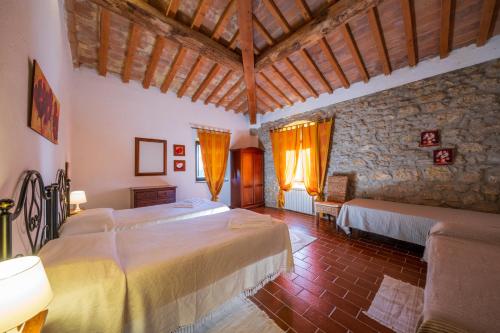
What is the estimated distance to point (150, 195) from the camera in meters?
3.61

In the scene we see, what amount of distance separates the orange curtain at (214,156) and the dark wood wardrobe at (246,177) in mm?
381

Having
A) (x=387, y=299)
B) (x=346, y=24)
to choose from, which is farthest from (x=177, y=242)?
(x=346, y=24)

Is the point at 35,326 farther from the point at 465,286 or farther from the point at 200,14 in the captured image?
the point at 200,14

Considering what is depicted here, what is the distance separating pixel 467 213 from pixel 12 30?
4670 millimetres

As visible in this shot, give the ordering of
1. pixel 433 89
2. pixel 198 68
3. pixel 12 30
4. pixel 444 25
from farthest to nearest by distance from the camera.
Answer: pixel 198 68 → pixel 433 89 → pixel 444 25 → pixel 12 30

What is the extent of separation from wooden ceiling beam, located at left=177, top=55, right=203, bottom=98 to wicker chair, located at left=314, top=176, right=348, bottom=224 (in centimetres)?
371

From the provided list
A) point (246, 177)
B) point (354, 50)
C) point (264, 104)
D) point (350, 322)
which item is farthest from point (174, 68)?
point (350, 322)

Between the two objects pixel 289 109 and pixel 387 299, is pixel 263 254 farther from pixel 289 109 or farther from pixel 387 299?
pixel 289 109

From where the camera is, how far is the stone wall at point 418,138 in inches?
100

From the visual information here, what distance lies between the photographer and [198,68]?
3586mm

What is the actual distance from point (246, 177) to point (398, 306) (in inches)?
157

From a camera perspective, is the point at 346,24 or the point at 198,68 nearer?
the point at 346,24

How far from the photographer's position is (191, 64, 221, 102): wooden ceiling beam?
370cm

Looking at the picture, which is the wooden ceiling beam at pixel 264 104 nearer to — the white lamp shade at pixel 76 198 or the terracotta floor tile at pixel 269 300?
the white lamp shade at pixel 76 198
